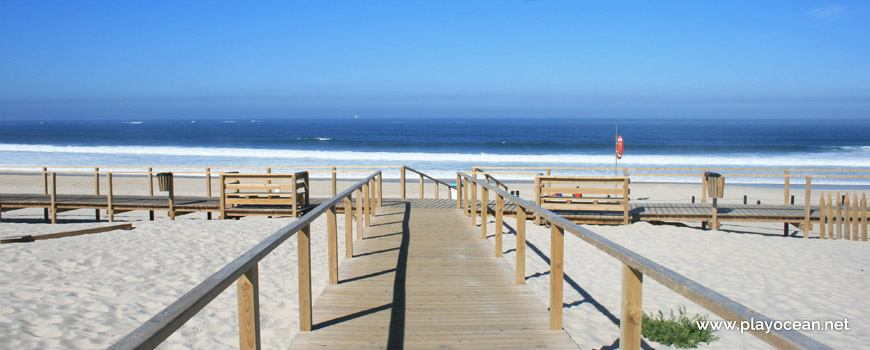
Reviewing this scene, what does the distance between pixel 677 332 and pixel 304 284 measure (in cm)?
332

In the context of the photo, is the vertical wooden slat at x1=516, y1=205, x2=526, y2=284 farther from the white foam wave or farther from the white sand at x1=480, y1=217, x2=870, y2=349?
the white foam wave

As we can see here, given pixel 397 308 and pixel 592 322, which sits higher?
pixel 397 308

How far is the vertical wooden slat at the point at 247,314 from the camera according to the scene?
260 centimetres

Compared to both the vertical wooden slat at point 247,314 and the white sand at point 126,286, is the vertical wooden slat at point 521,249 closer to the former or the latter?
the white sand at point 126,286

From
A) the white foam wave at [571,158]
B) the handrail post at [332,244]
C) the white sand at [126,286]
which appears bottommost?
the white sand at [126,286]

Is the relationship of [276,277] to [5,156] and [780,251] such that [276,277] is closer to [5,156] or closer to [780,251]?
[780,251]

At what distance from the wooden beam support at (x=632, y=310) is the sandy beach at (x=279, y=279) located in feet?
7.68

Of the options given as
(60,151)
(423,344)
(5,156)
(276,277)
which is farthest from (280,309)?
(60,151)

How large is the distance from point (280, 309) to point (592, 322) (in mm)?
3034

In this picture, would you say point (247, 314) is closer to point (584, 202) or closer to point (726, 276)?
point (726, 276)

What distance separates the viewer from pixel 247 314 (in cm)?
262

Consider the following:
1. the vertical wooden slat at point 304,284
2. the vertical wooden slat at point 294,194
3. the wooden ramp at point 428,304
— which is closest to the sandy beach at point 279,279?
the vertical wooden slat at point 294,194

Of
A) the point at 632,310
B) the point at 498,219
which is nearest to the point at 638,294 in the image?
the point at 632,310

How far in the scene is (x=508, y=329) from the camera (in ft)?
12.0
